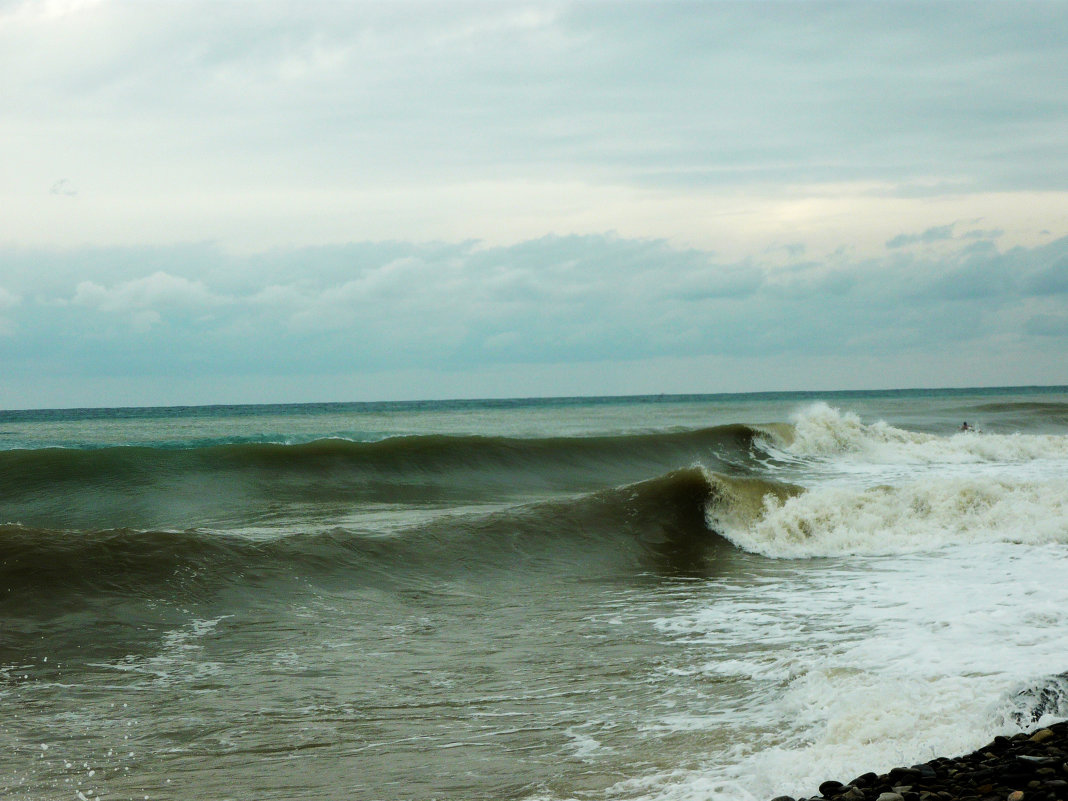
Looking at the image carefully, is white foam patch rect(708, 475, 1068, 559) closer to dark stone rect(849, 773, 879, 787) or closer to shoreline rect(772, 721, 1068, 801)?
shoreline rect(772, 721, 1068, 801)

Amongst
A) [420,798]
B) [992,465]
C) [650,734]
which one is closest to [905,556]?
[650,734]

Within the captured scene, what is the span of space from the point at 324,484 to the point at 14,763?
1314 cm

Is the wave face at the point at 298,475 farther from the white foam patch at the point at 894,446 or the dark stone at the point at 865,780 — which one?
the dark stone at the point at 865,780

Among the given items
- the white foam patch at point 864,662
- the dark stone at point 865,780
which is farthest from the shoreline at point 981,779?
the white foam patch at point 864,662

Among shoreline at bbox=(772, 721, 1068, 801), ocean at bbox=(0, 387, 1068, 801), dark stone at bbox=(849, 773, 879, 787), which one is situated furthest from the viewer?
ocean at bbox=(0, 387, 1068, 801)

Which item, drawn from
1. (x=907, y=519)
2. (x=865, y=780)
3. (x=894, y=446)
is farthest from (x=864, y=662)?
(x=894, y=446)

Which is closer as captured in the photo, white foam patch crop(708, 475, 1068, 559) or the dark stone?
the dark stone

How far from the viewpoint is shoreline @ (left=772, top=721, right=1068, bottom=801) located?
12.3 feet

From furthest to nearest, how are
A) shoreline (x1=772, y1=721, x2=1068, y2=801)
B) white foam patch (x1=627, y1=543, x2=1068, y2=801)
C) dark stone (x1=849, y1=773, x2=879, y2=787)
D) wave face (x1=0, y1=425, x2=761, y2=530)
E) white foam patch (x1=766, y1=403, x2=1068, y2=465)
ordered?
white foam patch (x1=766, y1=403, x2=1068, y2=465)
wave face (x1=0, y1=425, x2=761, y2=530)
white foam patch (x1=627, y1=543, x2=1068, y2=801)
dark stone (x1=849, y1=773, x2=879, y2=787)
shoreline (x1=772, y1=721, x2=1068, y2=801)

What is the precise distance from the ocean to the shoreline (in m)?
0.21

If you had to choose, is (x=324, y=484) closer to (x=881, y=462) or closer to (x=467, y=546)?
(x=467, y=546)

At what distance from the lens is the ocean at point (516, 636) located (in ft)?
15.8

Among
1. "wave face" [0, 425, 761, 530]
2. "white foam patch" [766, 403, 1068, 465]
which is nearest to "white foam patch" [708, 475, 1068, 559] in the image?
"wave face" [0, 425, 761, 530]

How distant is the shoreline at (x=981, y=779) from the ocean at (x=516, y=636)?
214 millimetres
